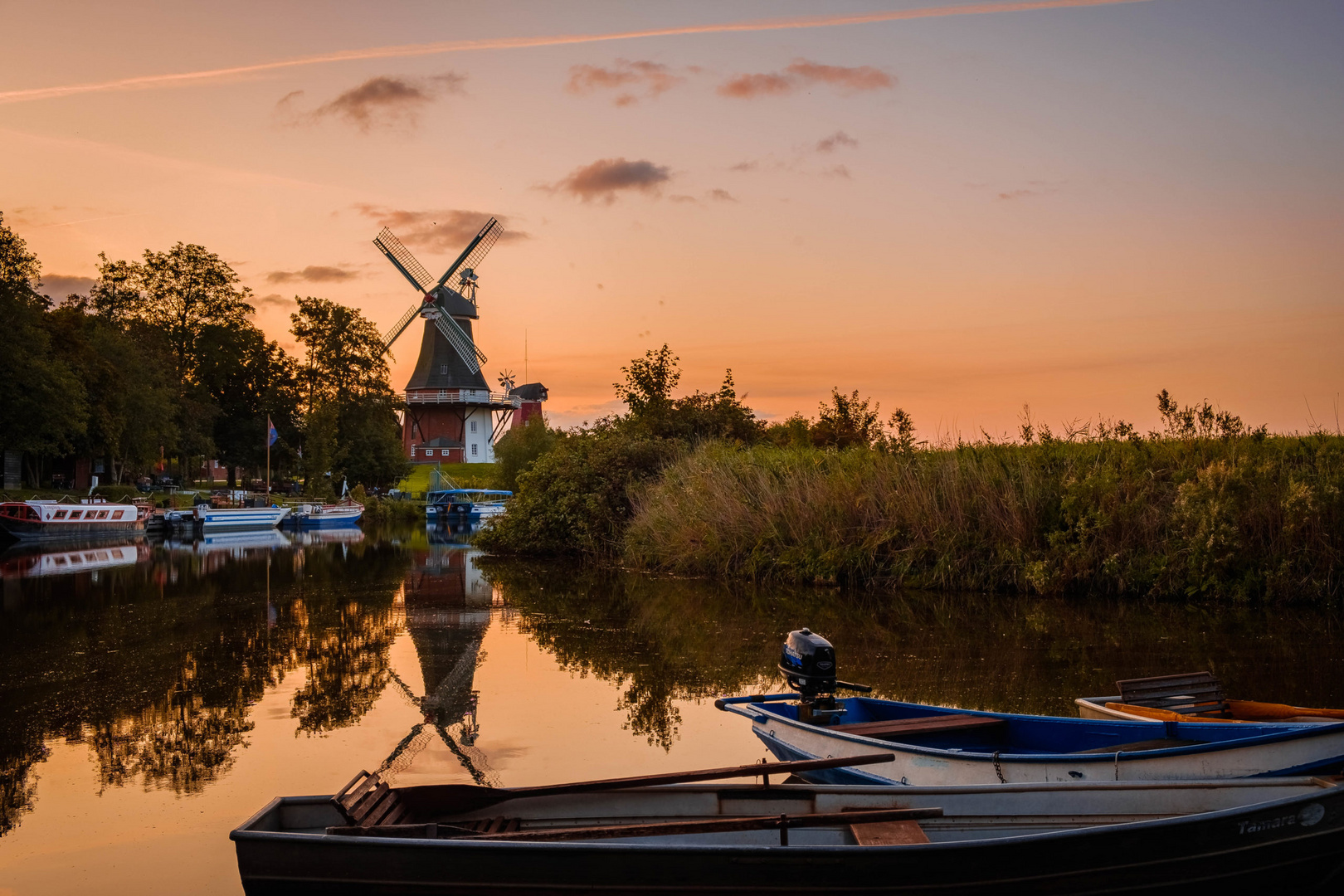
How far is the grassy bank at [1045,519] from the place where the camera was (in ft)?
52.4

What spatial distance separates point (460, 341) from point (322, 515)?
79.9 ft

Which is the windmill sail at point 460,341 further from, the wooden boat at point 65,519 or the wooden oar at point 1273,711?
the wooden oar at point 1273,711

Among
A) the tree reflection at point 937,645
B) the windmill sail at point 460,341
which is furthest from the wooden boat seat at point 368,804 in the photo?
the windmill sail at point 460,341

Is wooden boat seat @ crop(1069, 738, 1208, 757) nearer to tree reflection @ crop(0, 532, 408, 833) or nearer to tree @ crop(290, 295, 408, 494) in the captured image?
tree reflection @ crop(0, 532, 408, 833)

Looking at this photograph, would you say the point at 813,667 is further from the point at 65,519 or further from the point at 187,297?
the point at 187,297

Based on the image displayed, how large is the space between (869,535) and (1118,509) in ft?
14.7

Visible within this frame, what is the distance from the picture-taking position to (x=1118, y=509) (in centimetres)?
1717

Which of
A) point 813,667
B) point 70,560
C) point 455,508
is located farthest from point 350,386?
point 813,667

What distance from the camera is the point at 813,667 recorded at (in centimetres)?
729

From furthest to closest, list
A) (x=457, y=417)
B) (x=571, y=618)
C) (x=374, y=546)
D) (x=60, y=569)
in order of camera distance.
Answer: (x=457, y=417) → (x=374, y=546) → (x=60, y=569) → (x=571, y=618)

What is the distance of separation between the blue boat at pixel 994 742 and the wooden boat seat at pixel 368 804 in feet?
8.64

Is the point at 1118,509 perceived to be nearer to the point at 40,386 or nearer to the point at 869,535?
the point at 869,535

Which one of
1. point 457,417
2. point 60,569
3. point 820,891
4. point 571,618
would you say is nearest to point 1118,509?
point 571,618

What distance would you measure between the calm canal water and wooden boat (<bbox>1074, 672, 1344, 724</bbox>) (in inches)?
69.9
